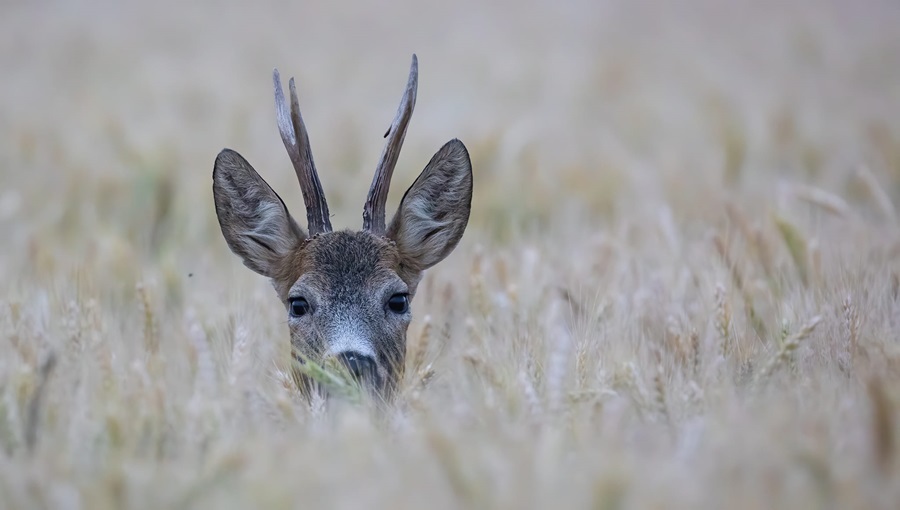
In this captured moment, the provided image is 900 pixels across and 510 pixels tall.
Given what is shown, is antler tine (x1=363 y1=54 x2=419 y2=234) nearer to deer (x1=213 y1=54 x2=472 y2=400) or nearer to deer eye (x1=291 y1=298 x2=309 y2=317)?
deer (x1=213 y1=54 x2=472 y2=400)

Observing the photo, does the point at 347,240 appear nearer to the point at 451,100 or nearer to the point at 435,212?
the point at 435,212

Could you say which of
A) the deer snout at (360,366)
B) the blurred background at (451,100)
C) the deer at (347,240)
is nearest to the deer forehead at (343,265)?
the deer at (347,240)

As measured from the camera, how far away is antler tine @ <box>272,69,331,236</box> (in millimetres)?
6141

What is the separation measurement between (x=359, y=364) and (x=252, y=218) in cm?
166

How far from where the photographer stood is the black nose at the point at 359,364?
514cm

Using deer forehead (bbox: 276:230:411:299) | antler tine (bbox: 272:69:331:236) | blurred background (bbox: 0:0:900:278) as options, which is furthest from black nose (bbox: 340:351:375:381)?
blurred background (bbox: 0:0:900:278)

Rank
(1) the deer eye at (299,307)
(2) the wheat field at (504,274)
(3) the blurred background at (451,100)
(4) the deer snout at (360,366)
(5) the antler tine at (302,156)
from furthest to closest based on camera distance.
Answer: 1. (3) the blurred background at (451,100)
2. (5) the antler tine at (302,156)
3. (1) the deer eye at (299,307)
4. (4) the deer snout at (360,366)
5. (2) the wheat field at (504,274)

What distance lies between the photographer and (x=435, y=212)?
260 inches

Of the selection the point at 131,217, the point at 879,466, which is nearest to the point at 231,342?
the point at 879,466

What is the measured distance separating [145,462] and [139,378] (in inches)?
29.4

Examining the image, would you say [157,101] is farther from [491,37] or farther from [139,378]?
[139,378]

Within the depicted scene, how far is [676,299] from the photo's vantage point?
6711 millimetres

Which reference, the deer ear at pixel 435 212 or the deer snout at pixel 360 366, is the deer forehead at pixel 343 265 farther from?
the deer snout at pixel 360 366

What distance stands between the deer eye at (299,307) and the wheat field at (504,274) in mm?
218
